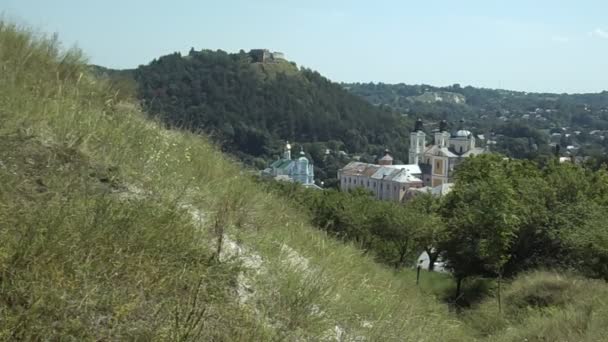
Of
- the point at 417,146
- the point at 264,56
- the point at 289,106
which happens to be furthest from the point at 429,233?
the point at 264,56

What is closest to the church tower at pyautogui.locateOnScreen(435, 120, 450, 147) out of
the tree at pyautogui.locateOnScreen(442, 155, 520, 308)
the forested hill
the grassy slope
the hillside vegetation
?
the forested hill

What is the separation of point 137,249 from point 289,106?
439 feet

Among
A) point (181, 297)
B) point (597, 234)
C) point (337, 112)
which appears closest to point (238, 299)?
point (181, 297)

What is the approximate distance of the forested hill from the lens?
118 metres

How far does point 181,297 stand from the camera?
11.4 feet

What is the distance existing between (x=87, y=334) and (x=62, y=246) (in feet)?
1.93

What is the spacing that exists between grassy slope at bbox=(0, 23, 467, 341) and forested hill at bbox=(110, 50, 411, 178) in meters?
101

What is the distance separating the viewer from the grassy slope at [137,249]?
3.05 meters

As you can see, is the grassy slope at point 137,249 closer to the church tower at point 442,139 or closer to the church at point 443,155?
the church at point 443,155

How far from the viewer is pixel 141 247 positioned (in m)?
3.69

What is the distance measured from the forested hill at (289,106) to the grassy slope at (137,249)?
100733mm

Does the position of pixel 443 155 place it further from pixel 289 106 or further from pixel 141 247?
pixel 141 247

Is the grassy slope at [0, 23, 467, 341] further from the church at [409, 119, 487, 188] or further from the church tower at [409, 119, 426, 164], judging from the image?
the church tower at [409, 119, 426, 164]

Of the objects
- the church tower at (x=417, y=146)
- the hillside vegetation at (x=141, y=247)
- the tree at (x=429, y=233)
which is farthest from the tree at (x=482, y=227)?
the church tower at (x=417, y=146)
